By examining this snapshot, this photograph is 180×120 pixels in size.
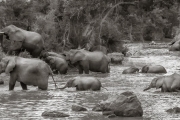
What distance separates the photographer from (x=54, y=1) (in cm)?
3312

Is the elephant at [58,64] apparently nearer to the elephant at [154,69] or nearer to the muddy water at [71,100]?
the muddy water at [71,100]

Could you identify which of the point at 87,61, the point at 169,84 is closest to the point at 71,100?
the point at 169,84

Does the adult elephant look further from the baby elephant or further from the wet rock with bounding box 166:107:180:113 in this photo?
the wet rock with bounding box 166:107:180:113

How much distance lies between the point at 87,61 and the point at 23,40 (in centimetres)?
304

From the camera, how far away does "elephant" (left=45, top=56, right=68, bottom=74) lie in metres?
23.4

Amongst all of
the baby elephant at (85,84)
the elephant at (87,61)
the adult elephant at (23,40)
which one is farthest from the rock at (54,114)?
the adult elephant at (23,40)

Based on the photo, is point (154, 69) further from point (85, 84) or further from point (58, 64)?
point (85, 84)

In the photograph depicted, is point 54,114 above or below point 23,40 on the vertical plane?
below

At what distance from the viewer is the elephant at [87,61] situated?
23859 mm

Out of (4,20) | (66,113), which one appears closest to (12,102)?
(66,113)

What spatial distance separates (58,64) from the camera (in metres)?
23.4

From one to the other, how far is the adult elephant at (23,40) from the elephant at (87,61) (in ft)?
4.79

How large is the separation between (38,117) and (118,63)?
1808 centimetres

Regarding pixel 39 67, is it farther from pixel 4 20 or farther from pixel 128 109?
pixel 4 20
